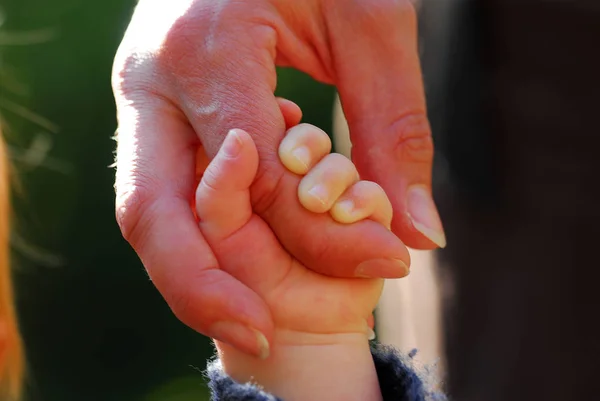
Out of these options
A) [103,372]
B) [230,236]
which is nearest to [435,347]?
[230,236]

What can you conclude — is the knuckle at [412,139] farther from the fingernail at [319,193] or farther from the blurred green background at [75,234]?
the blurred green background at [75,234]

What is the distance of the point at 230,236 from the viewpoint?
1.98 feet

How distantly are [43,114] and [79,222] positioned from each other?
1.06 feet

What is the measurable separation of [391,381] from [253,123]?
28 centimetres

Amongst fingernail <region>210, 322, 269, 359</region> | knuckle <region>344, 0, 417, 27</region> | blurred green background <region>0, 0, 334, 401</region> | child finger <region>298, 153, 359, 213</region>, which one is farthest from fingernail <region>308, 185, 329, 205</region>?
blurred green background <region>0, 0, 334, 401</region>

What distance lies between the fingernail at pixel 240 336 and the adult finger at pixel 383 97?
0.83ft

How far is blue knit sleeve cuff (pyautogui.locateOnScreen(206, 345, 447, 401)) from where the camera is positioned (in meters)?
0.59

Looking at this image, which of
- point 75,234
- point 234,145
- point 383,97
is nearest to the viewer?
point 234,145

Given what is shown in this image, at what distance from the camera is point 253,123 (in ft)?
2.04

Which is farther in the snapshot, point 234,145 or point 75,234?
point 75,234

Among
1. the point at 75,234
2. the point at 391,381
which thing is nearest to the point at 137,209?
the point at 391,381

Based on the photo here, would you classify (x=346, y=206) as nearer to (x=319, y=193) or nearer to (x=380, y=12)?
(x=319, y=193)

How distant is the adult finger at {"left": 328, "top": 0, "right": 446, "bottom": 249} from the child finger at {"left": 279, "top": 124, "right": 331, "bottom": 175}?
14 cm

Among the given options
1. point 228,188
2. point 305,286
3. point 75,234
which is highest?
point 228,188
